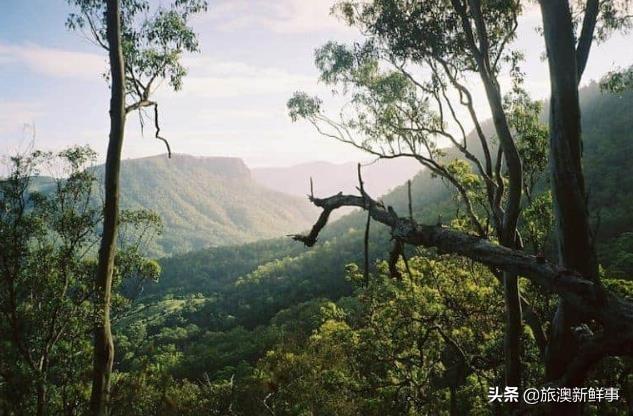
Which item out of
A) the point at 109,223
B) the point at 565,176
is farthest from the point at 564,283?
the point at 109,223

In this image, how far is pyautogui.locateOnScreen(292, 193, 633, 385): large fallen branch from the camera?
9.57 ft

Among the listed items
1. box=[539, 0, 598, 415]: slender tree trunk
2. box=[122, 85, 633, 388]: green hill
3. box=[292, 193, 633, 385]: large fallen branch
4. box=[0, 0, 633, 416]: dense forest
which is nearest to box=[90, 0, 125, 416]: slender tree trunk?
box=[0, 0, 633, 416]: dense forest

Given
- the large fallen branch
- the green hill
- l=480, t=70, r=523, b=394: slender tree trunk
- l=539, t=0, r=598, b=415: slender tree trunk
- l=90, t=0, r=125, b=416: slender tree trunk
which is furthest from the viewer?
the green hill

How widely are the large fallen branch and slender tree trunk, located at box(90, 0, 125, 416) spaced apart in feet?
18.8

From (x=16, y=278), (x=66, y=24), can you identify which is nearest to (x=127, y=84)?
(x=66, y=24)

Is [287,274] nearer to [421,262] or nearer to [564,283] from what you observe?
[421,262]

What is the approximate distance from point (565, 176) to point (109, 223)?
691 cm

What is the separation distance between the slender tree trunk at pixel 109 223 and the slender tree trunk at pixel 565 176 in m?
6.60

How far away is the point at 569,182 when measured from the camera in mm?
4539

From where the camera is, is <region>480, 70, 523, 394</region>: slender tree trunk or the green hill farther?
the green hill

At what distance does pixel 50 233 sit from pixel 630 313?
14.3 meters

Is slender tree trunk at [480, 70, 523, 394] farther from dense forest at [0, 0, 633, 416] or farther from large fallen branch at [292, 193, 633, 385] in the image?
large fallen branch at [292, 193, 633, 385]

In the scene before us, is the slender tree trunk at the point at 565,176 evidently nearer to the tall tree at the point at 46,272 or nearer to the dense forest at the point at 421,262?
the dense forest at the point at 421,262

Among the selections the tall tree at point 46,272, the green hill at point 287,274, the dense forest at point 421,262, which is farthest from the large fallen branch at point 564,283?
the green hill at point 287,274
